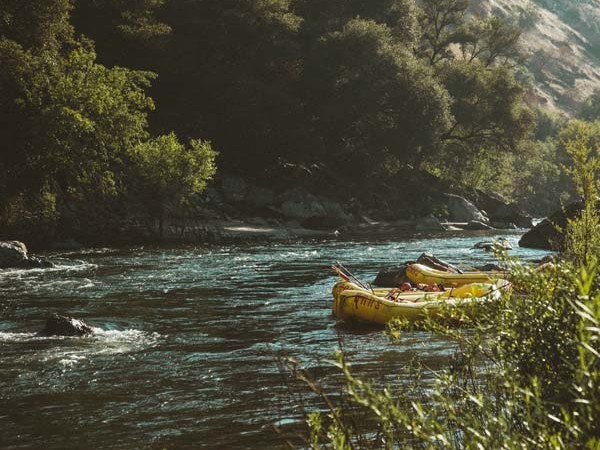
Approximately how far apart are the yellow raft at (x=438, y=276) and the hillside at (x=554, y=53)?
365 feet

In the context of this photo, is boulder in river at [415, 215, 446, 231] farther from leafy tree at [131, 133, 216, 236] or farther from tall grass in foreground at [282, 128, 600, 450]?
tall grass in foreground at [282, 128, 600, 450]

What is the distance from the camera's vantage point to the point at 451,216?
49.8m

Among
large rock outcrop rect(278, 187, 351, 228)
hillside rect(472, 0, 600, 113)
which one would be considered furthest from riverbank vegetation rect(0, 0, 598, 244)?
hillside rect(472, 0, 600, 113)

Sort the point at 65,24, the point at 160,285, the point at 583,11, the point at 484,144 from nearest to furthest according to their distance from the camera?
1. the point at 160,285
2. the point at 65,24
3. the point at 484,144
4. the point at 583,11

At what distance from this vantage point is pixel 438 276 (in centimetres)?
1856

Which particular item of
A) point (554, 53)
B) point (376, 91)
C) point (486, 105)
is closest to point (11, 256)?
point (376, 91)

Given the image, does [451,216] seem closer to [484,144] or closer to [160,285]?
[484,144]

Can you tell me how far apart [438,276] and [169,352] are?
8291mm

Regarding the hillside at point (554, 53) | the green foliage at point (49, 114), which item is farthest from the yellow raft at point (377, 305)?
the hillside at point (554, 53)

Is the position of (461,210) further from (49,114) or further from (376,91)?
(49,114)

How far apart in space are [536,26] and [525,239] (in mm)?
127365

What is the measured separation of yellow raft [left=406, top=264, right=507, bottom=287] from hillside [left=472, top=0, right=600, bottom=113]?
111131 mm

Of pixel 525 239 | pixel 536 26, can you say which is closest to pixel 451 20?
pixel 525 239

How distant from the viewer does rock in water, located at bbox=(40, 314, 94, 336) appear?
43.2ft
